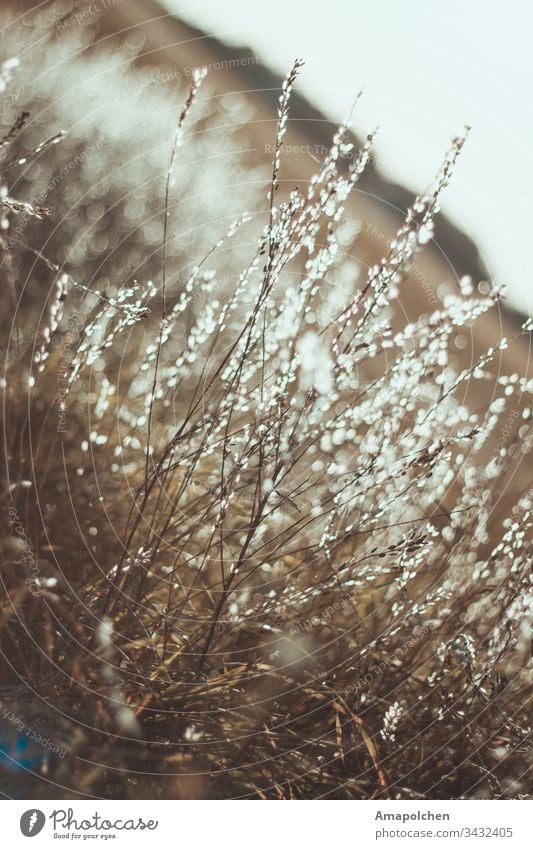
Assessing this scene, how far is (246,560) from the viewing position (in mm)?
576

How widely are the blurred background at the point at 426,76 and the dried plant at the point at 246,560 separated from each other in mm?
68

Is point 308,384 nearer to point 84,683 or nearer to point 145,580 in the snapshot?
point 145,580

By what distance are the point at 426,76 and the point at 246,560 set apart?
22.9 inches

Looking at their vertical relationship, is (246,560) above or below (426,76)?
below

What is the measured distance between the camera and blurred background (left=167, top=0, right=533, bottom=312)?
2.15 ft

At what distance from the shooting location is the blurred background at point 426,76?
25.8 inches

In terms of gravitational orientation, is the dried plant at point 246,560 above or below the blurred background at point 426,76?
below

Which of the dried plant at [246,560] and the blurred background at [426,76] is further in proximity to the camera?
the blurred background at [426,76]

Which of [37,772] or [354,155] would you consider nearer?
[37,772]

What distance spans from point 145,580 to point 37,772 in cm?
20

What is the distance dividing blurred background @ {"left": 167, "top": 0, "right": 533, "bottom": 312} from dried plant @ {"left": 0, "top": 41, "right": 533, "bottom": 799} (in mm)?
68

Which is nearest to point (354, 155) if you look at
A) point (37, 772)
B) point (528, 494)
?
point (528, 494)

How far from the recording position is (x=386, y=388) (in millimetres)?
628

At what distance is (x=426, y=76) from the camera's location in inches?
26.6
